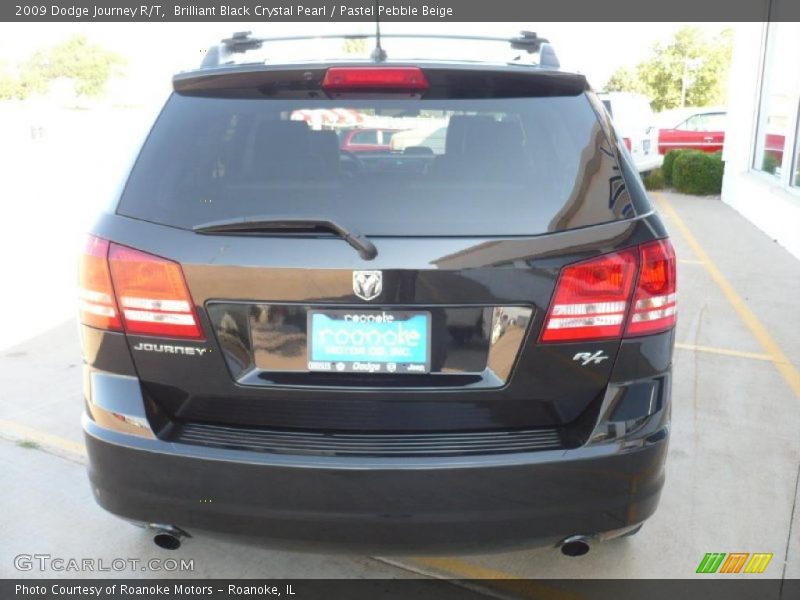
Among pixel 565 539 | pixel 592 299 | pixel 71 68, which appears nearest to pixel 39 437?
pixel 565 539

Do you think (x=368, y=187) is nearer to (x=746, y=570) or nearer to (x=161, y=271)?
(x=161, y=271)

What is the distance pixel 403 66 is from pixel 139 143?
86cm

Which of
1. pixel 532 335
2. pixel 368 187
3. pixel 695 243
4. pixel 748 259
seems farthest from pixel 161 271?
pixel 695 243

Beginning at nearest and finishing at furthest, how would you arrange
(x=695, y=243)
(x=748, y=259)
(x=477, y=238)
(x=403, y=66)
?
(x=477, y=238) → (x=403, y=66) → (x=748, y=259) → (x=695, y=243)

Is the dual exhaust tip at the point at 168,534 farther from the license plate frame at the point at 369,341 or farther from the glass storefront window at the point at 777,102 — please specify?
the glass storefront window at the point at 777,102

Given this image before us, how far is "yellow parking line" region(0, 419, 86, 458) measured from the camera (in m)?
3.89

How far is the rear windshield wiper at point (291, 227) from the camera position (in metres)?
2.05

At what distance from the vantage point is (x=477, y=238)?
6.85 ft

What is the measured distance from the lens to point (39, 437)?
4020 millimetres

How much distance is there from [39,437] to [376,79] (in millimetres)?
2898

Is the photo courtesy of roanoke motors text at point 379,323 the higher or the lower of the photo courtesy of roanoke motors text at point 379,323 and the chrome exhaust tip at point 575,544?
the higher

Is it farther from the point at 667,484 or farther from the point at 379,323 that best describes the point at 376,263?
the point at 667,484

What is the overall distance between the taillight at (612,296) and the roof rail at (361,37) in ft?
2.32

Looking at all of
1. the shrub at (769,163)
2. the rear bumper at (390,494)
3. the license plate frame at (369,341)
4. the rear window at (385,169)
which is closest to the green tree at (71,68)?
the shrub at (769,163)
